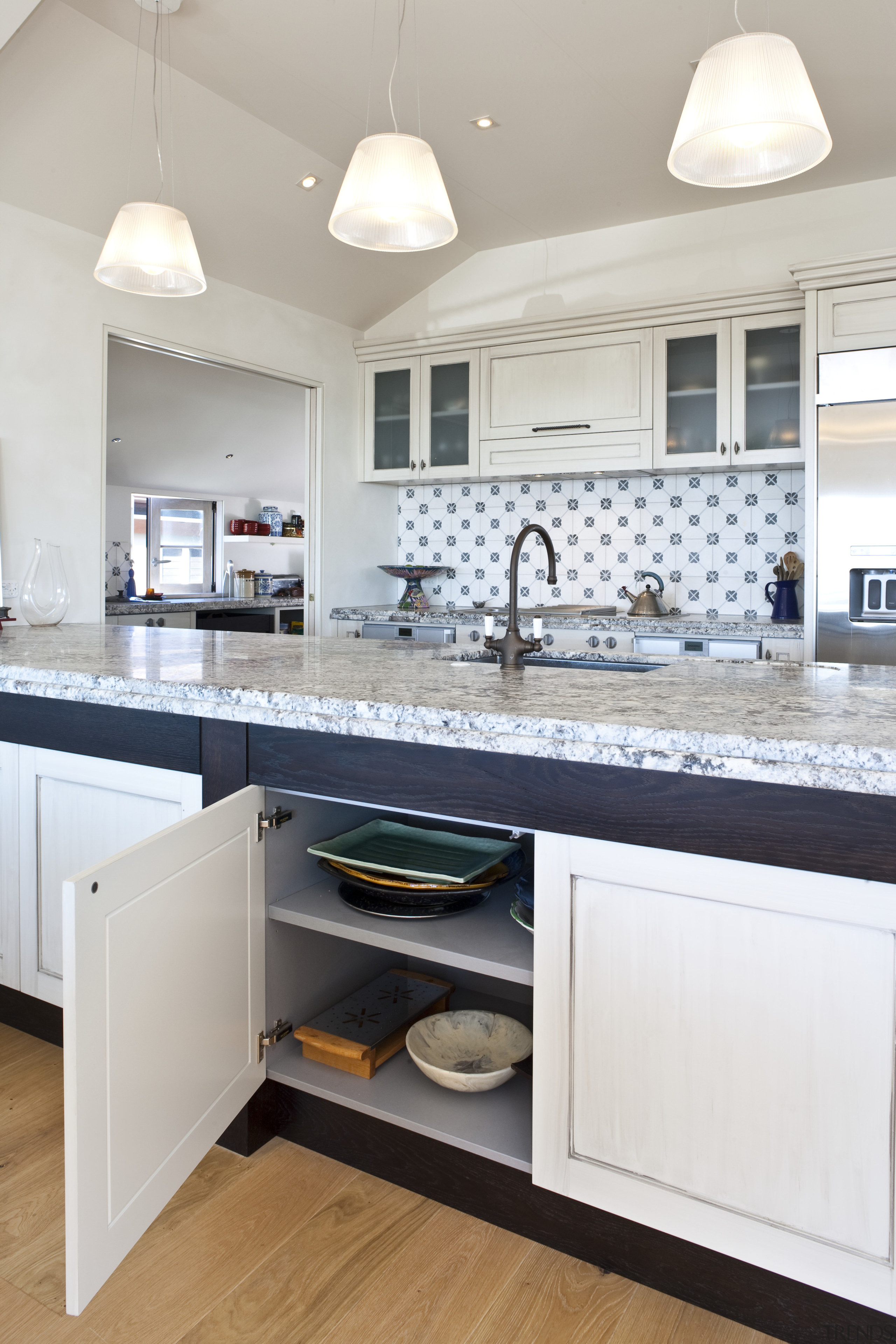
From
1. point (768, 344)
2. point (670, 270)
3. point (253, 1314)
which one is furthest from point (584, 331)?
point (253, 1314)

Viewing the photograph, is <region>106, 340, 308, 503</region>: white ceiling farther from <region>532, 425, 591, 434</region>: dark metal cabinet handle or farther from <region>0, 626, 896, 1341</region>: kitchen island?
Result: <region>0, 626, 896, 1341</region>: kitchen island

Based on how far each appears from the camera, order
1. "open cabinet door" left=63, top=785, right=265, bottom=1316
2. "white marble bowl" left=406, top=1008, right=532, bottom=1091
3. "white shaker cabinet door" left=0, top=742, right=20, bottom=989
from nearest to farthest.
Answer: "open cabinet door" left=63, top=785, right=265, bottom=1316
"white marble bowl" left=406, top=1008, right=532, bottom=1091
"white shaker cabinet door" left=0, top=742, right=20, bottom=989

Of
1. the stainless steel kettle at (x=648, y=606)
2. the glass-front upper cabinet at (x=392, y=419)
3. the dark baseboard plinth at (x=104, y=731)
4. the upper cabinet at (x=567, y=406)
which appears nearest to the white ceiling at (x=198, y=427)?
the glass-front upper cabinet at (x=392, y=419)

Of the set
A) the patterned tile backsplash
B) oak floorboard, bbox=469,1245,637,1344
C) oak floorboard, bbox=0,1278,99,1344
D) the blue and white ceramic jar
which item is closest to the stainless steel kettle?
the patterned tile backsplash

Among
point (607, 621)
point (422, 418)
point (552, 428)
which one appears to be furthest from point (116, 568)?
point (607, 621)

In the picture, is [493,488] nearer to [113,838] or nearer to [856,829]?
[113,838]

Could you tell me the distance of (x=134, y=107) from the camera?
2.90 meters

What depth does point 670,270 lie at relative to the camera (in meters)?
4.05

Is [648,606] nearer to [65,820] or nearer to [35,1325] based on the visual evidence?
[65,820]

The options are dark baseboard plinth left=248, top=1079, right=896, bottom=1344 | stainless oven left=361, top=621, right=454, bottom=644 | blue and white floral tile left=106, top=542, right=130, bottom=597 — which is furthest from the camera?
blue and white floral tile left=106, top=542, right=130, bottom=597

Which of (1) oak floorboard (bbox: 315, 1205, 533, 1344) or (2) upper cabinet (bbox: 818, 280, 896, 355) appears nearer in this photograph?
(1) oak floorboard (bbox: 315, 1205, 533, 1344)

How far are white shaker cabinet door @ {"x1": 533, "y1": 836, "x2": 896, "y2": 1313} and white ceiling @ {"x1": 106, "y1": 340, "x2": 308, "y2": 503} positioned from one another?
468cm

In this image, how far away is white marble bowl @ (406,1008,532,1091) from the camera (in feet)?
4.71

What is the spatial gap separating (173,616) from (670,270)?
402cm
